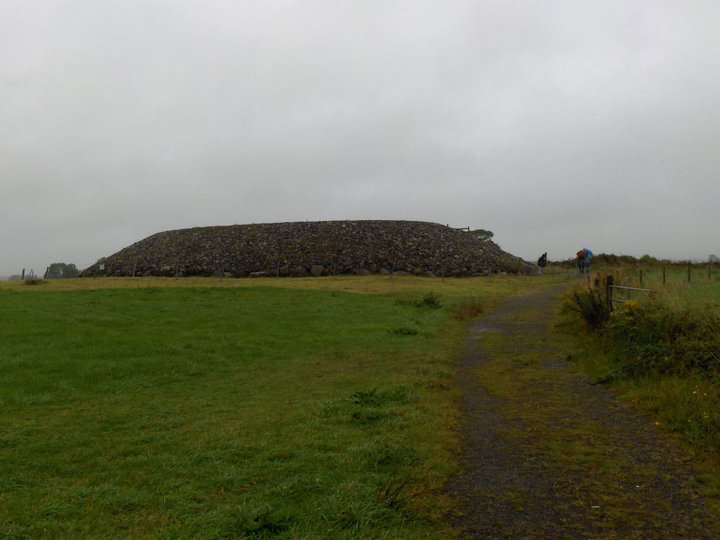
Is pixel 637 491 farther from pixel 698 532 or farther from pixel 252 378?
pixel 252 378

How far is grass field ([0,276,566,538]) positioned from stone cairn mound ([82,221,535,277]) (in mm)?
24415

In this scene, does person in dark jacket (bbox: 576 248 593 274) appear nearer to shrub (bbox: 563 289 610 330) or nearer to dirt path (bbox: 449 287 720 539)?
shrub (bbox: 563 289 610 330)

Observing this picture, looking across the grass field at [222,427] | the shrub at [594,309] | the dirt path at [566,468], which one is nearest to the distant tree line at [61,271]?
the grass field at [222,427]

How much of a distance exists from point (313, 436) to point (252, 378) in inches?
159

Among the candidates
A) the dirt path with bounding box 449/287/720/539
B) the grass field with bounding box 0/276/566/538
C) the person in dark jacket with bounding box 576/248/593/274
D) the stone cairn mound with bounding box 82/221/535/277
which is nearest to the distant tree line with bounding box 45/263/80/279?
the stone cairn mound with bounding box 82/221/535/277

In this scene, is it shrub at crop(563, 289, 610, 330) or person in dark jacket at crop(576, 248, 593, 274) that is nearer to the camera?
shrub at crop(563, 289, 610, 330)

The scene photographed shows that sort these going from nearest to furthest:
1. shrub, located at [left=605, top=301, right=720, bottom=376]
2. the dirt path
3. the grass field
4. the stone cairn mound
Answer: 1. the dirt path
2. the grass field
3. shrub, located at [left=605, top=301, right=720, bottom=376]
4. the stone cairn mound

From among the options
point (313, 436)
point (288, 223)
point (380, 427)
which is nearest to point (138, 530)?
point (313, 436)

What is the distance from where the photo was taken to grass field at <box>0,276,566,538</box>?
176 inches

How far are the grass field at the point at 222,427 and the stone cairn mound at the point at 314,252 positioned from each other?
2441cm

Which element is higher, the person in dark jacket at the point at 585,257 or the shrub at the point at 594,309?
the person in dark jacket at the point at 585,257

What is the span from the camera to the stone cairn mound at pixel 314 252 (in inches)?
1604

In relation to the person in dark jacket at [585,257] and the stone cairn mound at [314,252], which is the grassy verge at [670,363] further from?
the stone cairn mound at [314,252]

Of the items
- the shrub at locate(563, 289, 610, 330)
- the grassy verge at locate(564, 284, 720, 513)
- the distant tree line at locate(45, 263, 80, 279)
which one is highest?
the distant tree line at locate(45, 263, 80, 279)
